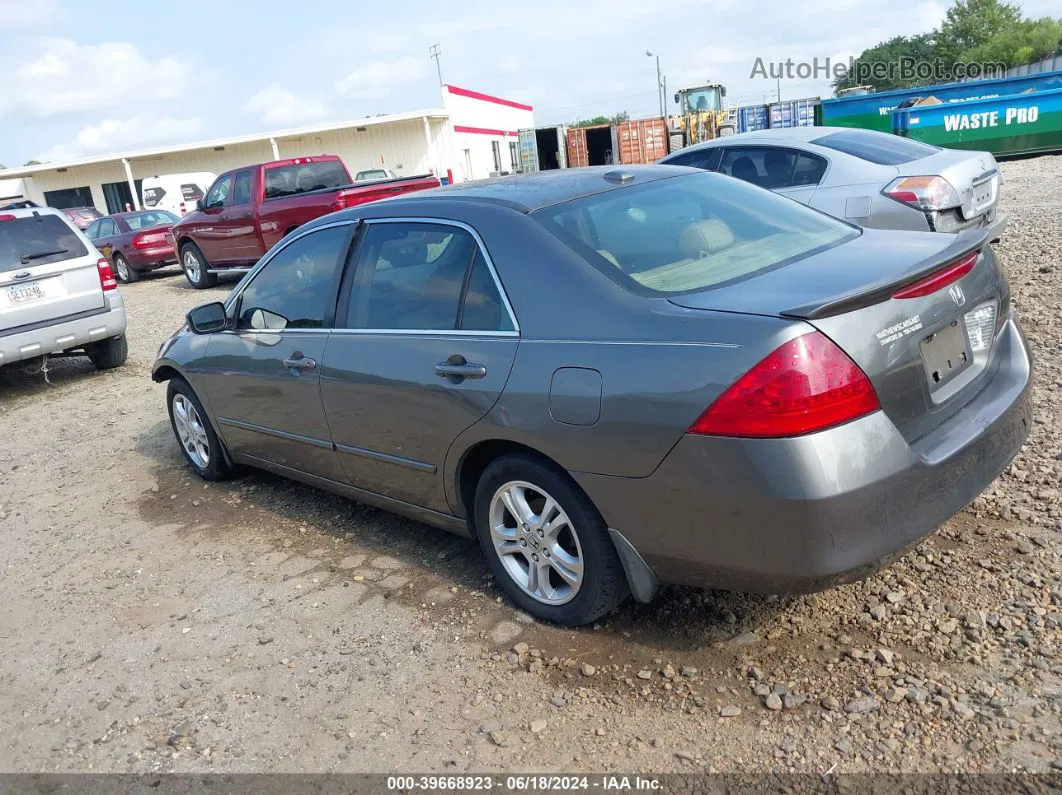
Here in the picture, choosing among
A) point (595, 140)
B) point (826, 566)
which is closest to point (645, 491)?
point (826, 566)

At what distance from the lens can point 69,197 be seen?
42031 millimetres

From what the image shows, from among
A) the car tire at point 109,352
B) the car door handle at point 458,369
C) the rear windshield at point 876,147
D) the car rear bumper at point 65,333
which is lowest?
the car tire at point 109,352

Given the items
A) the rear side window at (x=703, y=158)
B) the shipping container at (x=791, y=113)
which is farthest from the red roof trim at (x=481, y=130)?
the rear side window at (x=703, y=158)

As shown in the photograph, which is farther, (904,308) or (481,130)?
(481,130)

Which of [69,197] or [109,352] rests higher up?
[69,197]

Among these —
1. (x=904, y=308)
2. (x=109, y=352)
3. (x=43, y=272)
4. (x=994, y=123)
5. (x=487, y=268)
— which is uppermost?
(x=487, y=268)

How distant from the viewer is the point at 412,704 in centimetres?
304

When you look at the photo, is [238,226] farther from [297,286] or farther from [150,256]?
[297,286]

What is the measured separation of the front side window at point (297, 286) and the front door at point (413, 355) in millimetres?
197

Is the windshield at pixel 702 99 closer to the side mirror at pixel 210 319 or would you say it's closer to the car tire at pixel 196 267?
the car tire at pixel 196 267

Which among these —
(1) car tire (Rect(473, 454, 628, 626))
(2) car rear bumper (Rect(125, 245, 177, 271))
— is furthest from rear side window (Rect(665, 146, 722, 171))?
(2) car rear bumper (Rect(125, 245, 177, 271))

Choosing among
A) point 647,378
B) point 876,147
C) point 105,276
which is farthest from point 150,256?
point 647,378

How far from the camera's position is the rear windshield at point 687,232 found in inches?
123

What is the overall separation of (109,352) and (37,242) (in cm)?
141
